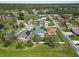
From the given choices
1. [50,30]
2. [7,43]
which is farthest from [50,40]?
[7,43]

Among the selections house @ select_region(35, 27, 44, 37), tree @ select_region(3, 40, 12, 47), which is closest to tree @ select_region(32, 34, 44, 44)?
house @ select_region(35, 27, 44, 37)

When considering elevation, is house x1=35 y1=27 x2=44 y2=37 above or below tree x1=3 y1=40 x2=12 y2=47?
above

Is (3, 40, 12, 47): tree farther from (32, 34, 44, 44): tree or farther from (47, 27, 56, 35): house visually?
(47, 27, 56, 35): house

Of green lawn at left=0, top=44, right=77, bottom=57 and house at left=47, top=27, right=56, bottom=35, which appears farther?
house at left=47, top=27, right=56, bottom=35

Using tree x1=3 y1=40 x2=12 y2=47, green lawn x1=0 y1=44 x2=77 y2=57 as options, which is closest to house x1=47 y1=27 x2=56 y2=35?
green lawn x1=0 y1=44 x2=77 y2=57

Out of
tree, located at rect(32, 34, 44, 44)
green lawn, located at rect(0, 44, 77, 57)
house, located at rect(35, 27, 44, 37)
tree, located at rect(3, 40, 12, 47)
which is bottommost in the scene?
green lawn, located at rect(0, 44, 77, 57)

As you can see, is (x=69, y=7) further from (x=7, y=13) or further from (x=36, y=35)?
(x=7, y=13)

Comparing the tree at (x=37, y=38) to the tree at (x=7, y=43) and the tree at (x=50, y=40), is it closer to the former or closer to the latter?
the tree at (x=50, y=40)

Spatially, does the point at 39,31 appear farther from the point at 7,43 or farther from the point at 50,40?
the point at 7,43

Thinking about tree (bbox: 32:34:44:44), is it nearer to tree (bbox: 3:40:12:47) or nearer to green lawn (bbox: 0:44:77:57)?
green lawn (bbox: 0:44:77:57)
